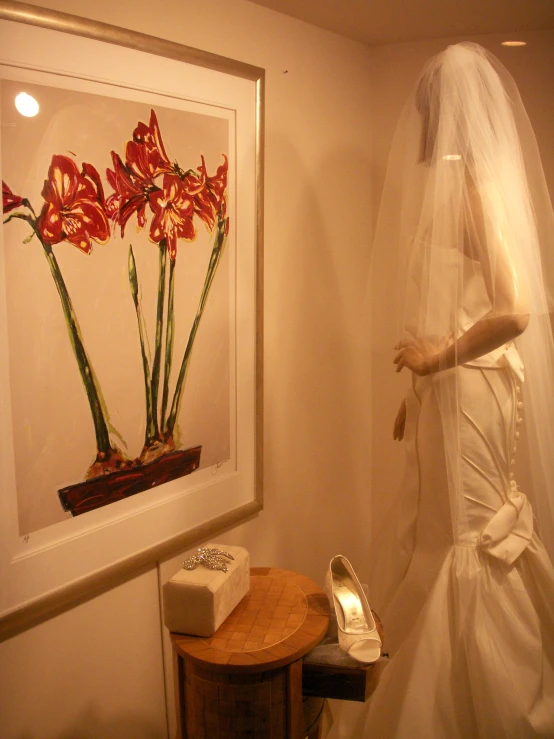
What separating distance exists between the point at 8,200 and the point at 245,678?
1.01 metres

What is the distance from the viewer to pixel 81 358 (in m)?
1.37

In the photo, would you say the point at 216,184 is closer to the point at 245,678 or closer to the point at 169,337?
the point at 169,337

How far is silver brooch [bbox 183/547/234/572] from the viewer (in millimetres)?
1344

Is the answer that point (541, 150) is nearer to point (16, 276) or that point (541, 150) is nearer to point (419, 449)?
point (419, 449)

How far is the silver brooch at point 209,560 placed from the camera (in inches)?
52.9

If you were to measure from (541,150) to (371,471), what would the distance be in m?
1.23

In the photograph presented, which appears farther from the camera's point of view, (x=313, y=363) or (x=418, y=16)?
(x=313, y=363)

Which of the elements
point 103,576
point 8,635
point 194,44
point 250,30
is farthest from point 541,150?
point 8,635

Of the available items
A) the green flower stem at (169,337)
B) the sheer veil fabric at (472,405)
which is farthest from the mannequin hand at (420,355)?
the green flower stem at (169,337)

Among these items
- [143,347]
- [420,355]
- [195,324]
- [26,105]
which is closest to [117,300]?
[143,347]

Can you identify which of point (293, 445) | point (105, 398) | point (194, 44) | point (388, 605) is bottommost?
point (388, 605)

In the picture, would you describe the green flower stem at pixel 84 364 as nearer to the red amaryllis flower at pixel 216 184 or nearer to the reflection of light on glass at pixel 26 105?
the reflection of light on glass at pixel 26 105

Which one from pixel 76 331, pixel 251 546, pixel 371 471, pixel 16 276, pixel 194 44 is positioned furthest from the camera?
pixel 371 471

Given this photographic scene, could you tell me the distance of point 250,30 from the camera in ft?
5.72
